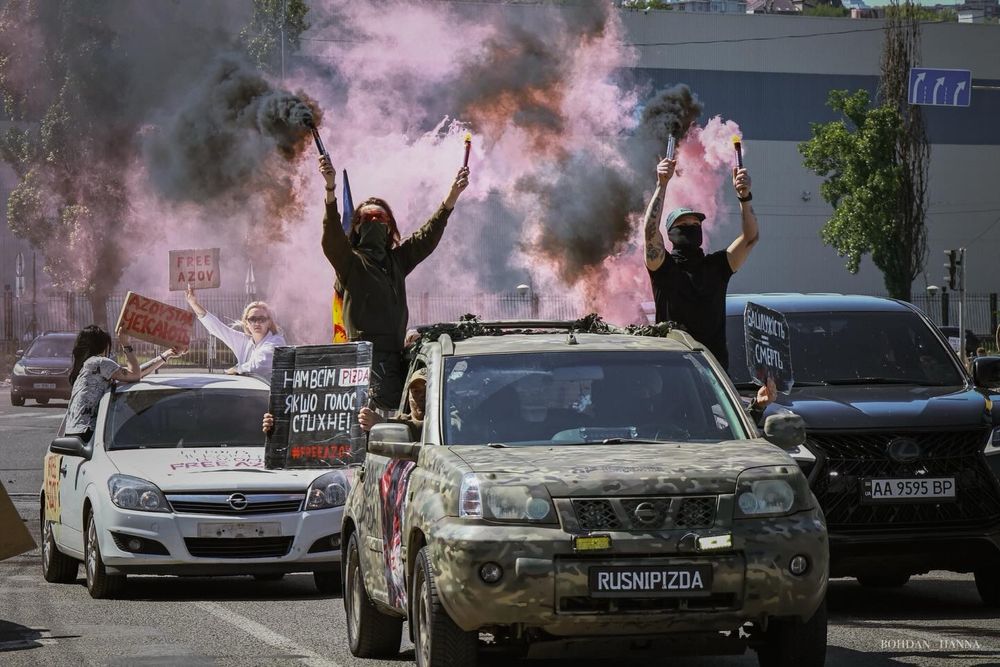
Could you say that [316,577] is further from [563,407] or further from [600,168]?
[600,168]

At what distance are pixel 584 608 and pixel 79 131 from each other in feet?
133

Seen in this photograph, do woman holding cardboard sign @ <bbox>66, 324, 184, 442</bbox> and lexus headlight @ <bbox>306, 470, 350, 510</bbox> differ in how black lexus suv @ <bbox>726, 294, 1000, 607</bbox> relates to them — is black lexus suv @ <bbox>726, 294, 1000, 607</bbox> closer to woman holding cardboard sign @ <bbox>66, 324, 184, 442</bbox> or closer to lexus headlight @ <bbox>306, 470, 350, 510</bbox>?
lexus headlight @ <bbox>306, 470, 350, 510</bbox>

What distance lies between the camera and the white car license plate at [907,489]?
32.3 feet

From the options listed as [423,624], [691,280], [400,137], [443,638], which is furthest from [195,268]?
[400,137]

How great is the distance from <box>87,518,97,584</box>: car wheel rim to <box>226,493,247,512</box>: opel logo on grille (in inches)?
35.2

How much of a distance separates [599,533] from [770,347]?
3795 mm

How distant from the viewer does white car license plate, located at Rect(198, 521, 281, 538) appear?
442 inches

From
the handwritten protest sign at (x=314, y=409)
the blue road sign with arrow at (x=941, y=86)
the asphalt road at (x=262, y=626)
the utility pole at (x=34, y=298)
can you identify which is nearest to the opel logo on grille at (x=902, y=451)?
the asphalt road at (x=262, y=626)

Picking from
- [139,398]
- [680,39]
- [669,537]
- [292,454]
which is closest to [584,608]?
[669,537]

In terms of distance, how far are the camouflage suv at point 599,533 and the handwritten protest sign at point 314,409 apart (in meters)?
2.41

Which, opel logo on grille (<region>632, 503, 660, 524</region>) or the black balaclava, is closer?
opel logo on grille (<region>632, 503, 660, 524</region>)

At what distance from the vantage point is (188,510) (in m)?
11.3

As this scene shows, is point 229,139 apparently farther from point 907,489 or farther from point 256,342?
point 907,489

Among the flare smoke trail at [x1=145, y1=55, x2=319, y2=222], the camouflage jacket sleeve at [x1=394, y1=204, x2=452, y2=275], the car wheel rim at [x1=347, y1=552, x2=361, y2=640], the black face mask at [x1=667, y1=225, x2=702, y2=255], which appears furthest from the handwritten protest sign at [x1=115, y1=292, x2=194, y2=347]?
the flare smoke trail at [x1=145, y1=55, x2=319, y2=222]
